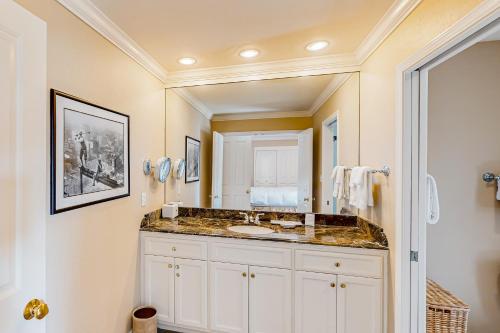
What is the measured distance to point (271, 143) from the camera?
2.41 meters

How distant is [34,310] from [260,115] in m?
2.13

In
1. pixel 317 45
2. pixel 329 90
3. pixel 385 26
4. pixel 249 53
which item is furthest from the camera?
pixel 329 90

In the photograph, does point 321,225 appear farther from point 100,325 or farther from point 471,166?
point 100,325

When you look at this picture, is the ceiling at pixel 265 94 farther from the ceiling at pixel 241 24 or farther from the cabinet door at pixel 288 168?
the cabinet door at pixel 288 168

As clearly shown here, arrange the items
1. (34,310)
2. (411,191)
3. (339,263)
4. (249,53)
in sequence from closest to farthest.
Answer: (34,310), (411,191), (339,263), (249,53)

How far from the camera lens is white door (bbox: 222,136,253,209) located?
2425mm

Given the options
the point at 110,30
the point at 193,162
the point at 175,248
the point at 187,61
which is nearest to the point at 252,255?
A: the point at 175,248

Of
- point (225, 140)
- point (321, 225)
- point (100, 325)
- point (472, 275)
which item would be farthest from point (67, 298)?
point (472, 275)

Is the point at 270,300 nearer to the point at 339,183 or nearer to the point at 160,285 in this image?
the point at 160,285

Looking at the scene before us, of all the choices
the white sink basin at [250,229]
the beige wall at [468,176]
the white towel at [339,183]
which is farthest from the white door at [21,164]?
the beige wall at [468,176]

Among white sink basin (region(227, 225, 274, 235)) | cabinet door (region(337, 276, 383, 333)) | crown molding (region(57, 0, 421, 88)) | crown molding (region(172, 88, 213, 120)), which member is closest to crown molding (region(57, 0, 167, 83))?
crown molding (region(57, 0, 421, 88))

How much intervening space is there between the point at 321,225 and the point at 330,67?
144cm

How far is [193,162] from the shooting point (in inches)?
102

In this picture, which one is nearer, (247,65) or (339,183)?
(339,183)
